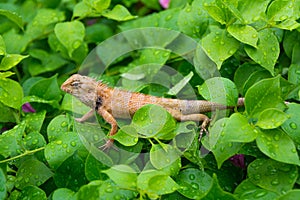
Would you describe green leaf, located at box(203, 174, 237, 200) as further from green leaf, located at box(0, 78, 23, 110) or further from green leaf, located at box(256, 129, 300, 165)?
green leaf, located at box(0, 78, 23, 110)

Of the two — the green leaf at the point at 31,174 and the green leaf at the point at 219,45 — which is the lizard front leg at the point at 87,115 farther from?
the green leaf at the point at 219,45

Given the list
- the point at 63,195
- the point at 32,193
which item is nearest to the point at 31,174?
the point at 32,193

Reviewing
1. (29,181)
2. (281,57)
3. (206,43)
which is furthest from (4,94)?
(281,57)

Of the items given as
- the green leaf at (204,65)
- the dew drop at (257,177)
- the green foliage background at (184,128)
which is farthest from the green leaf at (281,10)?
the dew drop at (257,177)

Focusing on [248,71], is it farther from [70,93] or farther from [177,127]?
[70,93]

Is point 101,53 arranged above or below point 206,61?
below

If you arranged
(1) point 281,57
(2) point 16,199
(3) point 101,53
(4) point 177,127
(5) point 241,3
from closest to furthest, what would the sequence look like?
(2) point 16,199
(4) point 177,127
(5) point 241,3
(1) point 281,57
(3) point 101,53

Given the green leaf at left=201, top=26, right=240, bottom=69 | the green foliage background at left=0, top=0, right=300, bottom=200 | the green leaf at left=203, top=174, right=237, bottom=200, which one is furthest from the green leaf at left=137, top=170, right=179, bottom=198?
the green leaf at left=201, top=26, right=240, bottom=69

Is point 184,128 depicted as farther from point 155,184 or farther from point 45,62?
point 45,62

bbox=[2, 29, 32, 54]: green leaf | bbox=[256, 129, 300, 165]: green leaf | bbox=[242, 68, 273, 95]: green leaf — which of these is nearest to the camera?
bbox=[256, 129, 300, 165]: green leaf
